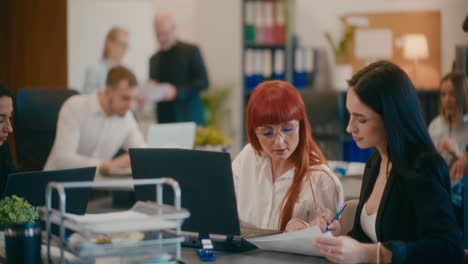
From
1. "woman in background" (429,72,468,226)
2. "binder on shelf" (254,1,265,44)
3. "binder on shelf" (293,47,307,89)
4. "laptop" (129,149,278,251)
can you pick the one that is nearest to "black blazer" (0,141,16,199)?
"laptop" (129,149,278,251)

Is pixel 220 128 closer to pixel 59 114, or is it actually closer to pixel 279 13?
pixel 279 13

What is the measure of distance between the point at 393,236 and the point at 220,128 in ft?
15.7

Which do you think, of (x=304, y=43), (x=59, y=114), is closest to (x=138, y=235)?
(x=59, y=114)

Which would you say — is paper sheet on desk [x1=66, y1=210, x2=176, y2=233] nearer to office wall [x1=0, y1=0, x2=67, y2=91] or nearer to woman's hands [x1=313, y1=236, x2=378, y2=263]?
woman's hands [x1=313, y1=236, x2=378, y2=263]

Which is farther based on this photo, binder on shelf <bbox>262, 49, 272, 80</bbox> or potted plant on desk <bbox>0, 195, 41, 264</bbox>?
binder on shelf <bbox>262, 49, 272, 80</bbox>

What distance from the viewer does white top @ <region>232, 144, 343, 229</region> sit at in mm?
2199

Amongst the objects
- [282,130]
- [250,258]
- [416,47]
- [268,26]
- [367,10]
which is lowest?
[250,258]

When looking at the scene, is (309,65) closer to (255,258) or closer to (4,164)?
(4,164)

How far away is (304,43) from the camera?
6.83 meters

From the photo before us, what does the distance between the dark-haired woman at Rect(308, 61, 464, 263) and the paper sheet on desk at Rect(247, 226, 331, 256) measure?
4.0 inches

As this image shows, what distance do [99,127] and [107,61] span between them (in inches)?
65.3

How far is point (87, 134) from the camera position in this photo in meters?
3.64

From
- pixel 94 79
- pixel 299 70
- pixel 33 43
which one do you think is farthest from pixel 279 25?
pixel 33 43

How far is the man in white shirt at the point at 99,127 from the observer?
3408 millimetres
